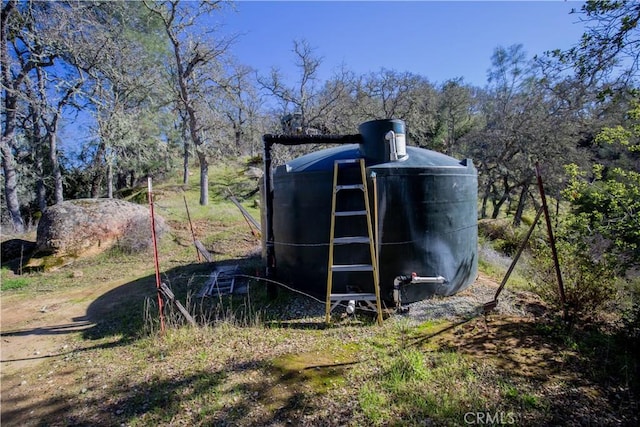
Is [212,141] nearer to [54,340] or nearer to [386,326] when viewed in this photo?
[54,340]

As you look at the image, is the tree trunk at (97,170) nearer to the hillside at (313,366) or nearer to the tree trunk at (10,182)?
the tree trunk at (10,182)

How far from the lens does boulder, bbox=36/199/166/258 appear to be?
9.20 m

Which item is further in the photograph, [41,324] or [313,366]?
[41,324]

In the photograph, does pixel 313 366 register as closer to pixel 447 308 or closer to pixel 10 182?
pixel 447 308

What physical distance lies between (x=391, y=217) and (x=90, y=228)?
372 inches

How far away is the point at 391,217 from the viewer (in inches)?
205

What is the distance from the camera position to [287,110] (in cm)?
2048

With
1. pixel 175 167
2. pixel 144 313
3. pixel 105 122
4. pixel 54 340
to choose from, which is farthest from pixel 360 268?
pixel 175 167
